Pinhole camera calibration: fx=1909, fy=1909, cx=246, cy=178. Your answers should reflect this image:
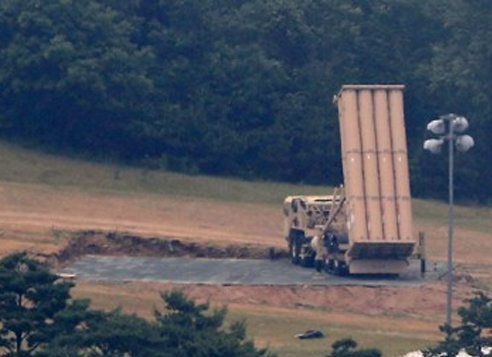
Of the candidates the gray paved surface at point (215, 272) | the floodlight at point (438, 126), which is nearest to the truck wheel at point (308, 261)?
the gray paved surface at point (215, 272)

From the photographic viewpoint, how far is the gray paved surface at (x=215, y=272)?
41000mm

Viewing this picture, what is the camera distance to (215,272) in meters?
42.1

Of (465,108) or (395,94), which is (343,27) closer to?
(465,108)

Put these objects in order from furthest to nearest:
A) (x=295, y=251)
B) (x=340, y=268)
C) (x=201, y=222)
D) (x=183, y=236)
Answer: (x=201, y=222) → (x=183, y=236) → (x=295, y=251) → (x=340, y=268)

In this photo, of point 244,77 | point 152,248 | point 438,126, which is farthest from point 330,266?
point 244,77

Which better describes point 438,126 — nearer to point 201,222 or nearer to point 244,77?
point 201,222

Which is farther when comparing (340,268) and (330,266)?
(330,266)

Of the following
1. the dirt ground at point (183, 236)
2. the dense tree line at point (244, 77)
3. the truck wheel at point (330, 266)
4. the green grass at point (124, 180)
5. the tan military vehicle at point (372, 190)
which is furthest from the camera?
the dense tree line at point (244, 77)

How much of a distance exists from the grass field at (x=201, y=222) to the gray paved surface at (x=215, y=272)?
95 centimetres

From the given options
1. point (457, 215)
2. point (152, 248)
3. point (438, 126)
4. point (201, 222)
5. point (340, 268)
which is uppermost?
point (438, 126)

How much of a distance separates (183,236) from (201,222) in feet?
10.3

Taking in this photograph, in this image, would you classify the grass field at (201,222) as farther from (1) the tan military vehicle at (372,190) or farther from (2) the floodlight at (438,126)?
(2) the floodlight at (438,126)

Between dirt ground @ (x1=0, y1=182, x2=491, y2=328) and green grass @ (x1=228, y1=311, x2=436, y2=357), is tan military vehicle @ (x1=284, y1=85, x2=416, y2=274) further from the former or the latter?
green grass @ (x1=228, y1=311, x2=436, y2=357)

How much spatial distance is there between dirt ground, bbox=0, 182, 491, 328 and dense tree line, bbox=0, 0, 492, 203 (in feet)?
19.7
